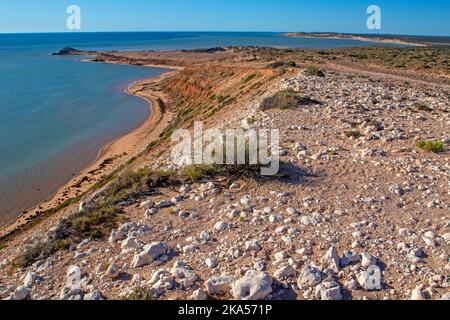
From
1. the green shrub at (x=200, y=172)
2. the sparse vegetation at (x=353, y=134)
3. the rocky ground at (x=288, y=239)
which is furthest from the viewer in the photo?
the sparse vegetation at (x=353, y=134)

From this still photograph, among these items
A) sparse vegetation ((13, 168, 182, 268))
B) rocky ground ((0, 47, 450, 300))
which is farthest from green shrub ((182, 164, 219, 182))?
sparse vegetation ((13, 168, 182, 268))

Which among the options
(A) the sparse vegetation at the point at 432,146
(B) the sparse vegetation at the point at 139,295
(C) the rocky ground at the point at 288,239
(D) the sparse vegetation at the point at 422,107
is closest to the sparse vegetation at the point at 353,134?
Answer: (C) the rocky ground at the point at 288,239

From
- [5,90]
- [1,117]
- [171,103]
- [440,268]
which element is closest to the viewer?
[440,268]

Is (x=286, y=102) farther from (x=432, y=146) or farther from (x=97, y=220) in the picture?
(x=97, y=220)

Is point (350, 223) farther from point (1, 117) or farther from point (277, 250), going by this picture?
point (1, 117)

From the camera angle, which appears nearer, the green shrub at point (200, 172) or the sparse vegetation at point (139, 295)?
the sparse vegetation at point (139, 295)

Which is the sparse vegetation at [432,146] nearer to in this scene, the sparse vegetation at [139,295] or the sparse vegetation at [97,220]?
the sparse vegetation at [97,220]

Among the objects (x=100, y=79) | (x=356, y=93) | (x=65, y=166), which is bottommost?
(x=65, y=166)

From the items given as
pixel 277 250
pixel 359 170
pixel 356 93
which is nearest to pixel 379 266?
pixel 277 250
